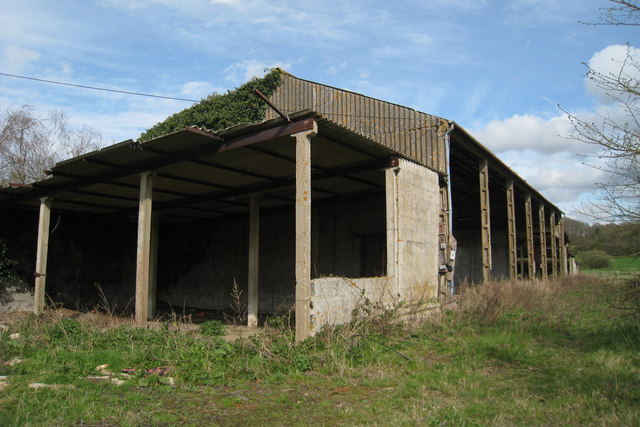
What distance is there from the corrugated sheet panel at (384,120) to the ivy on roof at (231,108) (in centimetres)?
223

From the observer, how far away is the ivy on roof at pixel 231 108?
66.7 feet

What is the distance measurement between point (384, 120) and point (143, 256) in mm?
7841

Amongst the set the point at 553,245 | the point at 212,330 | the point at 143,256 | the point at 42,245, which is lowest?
the point at 212,330

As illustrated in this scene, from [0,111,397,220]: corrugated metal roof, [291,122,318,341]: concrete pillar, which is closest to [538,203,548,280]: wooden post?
[0,111,397,220]: corrugated metal roof

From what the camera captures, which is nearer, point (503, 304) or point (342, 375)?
point (342, 375)

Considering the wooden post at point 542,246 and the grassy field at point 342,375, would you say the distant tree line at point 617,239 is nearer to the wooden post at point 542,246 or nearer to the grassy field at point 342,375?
the grassy field at point 342,375

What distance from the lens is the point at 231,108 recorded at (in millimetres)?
23016

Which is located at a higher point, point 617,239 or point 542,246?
point 542,246

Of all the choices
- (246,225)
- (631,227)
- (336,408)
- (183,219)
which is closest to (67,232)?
(183,219)

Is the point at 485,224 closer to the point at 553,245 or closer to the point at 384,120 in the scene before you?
the point at 384,120

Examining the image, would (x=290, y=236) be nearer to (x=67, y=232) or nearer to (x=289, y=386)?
(x=67, y=232)

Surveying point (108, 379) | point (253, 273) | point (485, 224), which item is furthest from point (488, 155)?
point (108, 379)

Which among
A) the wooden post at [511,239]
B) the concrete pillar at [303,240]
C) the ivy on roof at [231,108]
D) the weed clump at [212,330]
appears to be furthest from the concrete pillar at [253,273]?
the wooden post at [511,239]

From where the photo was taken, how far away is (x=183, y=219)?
18.5m
